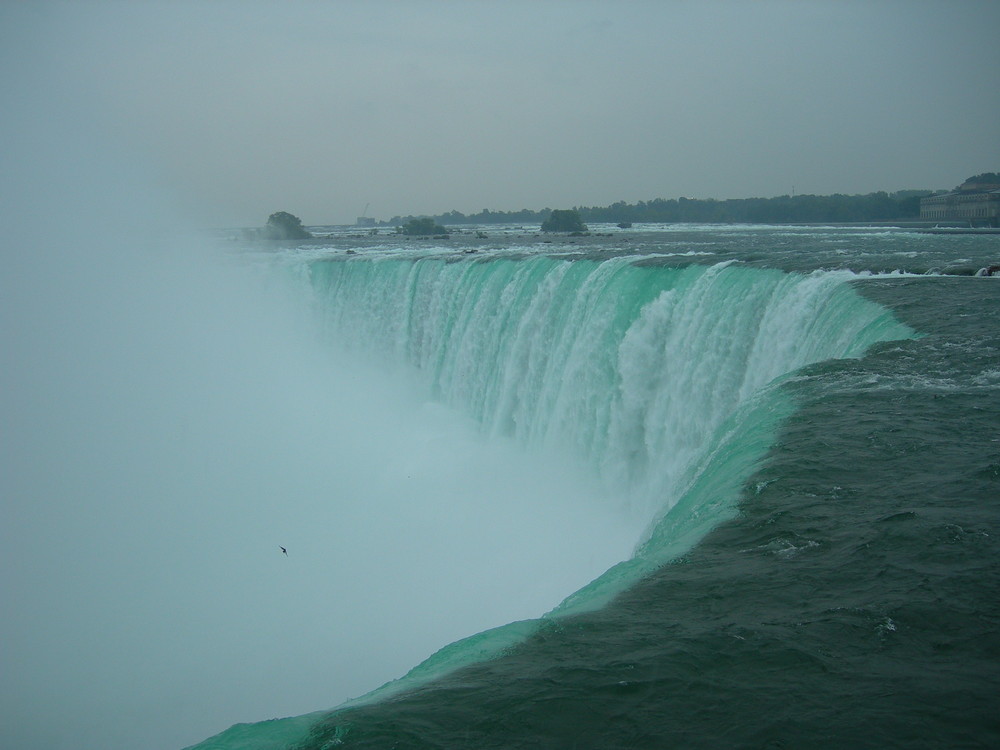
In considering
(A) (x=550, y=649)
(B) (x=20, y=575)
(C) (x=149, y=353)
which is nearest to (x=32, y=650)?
(B) (x=20, y=575)

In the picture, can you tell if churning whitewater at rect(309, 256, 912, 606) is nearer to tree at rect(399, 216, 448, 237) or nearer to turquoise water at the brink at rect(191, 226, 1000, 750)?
turquoise water at the brink at rect(191, 226, 1000, 750)

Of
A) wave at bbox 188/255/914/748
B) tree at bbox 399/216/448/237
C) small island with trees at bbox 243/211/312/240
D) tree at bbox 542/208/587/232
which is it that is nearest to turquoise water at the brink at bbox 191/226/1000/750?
wave at bbox 188/255/914/748

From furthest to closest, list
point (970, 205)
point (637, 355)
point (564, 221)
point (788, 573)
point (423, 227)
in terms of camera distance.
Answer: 1. point (423, 227)
2. point (564, 221)
3. point (970, 205)
4. point (637, 355)
5. point (788, 573)

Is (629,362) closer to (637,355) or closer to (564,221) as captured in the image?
(637,355)

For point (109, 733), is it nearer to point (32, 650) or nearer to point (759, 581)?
point (32, 650)

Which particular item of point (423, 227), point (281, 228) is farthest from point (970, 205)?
point (281, 228)

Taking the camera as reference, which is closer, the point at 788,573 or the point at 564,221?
the point at 788,573
